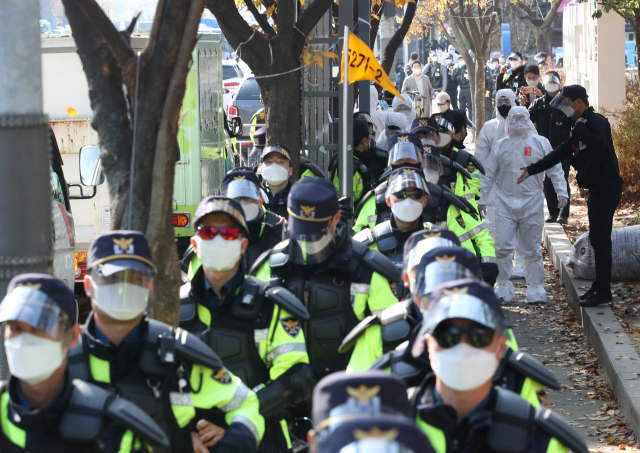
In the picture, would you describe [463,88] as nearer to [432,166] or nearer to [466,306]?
[432,166]

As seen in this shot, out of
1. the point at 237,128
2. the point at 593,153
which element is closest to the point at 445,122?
the point at 593,153

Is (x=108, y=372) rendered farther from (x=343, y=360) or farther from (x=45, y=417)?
(x=343, y=360)

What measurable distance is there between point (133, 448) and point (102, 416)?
0.62 feet

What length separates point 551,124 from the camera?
1445 centimetres

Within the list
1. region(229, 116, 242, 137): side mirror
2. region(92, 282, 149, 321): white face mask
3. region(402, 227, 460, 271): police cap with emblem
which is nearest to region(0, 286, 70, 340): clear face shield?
region(92, 282, 149, 321): white face mask

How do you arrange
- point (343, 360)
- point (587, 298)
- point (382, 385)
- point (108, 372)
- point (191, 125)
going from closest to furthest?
point (382, 385), point (108, 372), point (343, 360), point (587, 298), point (191, 125)

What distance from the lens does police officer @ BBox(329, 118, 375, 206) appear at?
10.4 m

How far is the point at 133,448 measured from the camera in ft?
10.7

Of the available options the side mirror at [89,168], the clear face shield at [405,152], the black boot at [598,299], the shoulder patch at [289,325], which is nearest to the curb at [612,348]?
the black boot at [598,299]

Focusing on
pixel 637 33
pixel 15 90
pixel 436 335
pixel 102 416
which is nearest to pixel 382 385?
pixel 436 335

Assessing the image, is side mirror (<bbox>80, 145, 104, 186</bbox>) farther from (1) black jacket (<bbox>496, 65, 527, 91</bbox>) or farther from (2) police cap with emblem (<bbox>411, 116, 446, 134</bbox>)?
(1) black jacket (<bbox>496, 65, 527, 91</bbox>)

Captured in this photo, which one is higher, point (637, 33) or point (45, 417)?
point (637, 33)

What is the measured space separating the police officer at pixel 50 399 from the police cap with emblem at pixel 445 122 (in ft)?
25.2

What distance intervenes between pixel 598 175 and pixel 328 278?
5.14 meters
